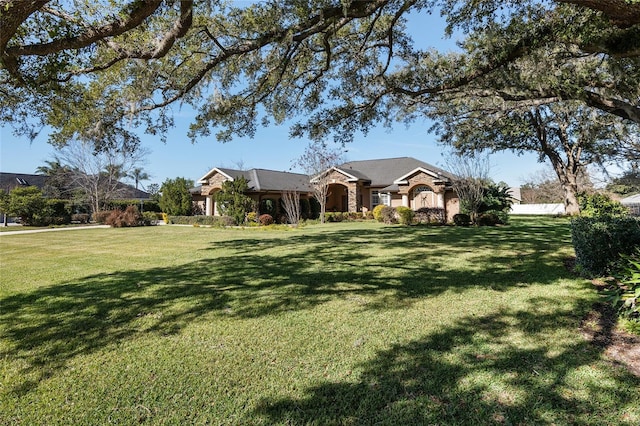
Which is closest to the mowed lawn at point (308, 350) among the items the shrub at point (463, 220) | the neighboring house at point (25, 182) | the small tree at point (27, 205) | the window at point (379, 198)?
the shrub at point (463, 220)

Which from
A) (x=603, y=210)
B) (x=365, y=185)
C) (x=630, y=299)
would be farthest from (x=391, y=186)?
(x=630, y=299)

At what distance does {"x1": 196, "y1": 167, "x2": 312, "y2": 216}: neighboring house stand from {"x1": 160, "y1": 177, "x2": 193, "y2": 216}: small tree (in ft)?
5.58

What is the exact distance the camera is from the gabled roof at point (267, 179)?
29.4 m

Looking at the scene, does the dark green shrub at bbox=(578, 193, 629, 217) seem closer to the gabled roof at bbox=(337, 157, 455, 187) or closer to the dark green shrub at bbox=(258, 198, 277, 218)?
the gabled roof at bbox=(337, 157, 455, 187)

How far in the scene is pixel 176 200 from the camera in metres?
30.3

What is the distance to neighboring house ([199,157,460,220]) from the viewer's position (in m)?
26.4

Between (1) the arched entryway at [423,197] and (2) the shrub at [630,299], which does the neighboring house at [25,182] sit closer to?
(1) the arched entryway at [423,197]

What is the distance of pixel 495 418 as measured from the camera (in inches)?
103

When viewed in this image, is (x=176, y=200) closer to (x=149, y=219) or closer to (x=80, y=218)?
(x=149, y=219)


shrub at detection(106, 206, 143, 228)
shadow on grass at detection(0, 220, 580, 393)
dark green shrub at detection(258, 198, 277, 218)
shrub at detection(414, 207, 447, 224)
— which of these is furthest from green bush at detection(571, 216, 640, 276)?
shrub at detection(106, 206, 143, 228)

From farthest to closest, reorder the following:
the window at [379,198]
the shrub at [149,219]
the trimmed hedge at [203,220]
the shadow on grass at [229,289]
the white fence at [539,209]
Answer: the white fence at [539,209] < the window at [379,198] < the shrub at [149,219] < the trimmed hedge at [203,220] < the shadow on grass at [229,289]

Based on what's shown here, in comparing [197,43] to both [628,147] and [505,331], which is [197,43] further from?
[628,147]

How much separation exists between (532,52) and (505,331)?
6.46 meters

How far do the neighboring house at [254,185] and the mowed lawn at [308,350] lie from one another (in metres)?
21.8
